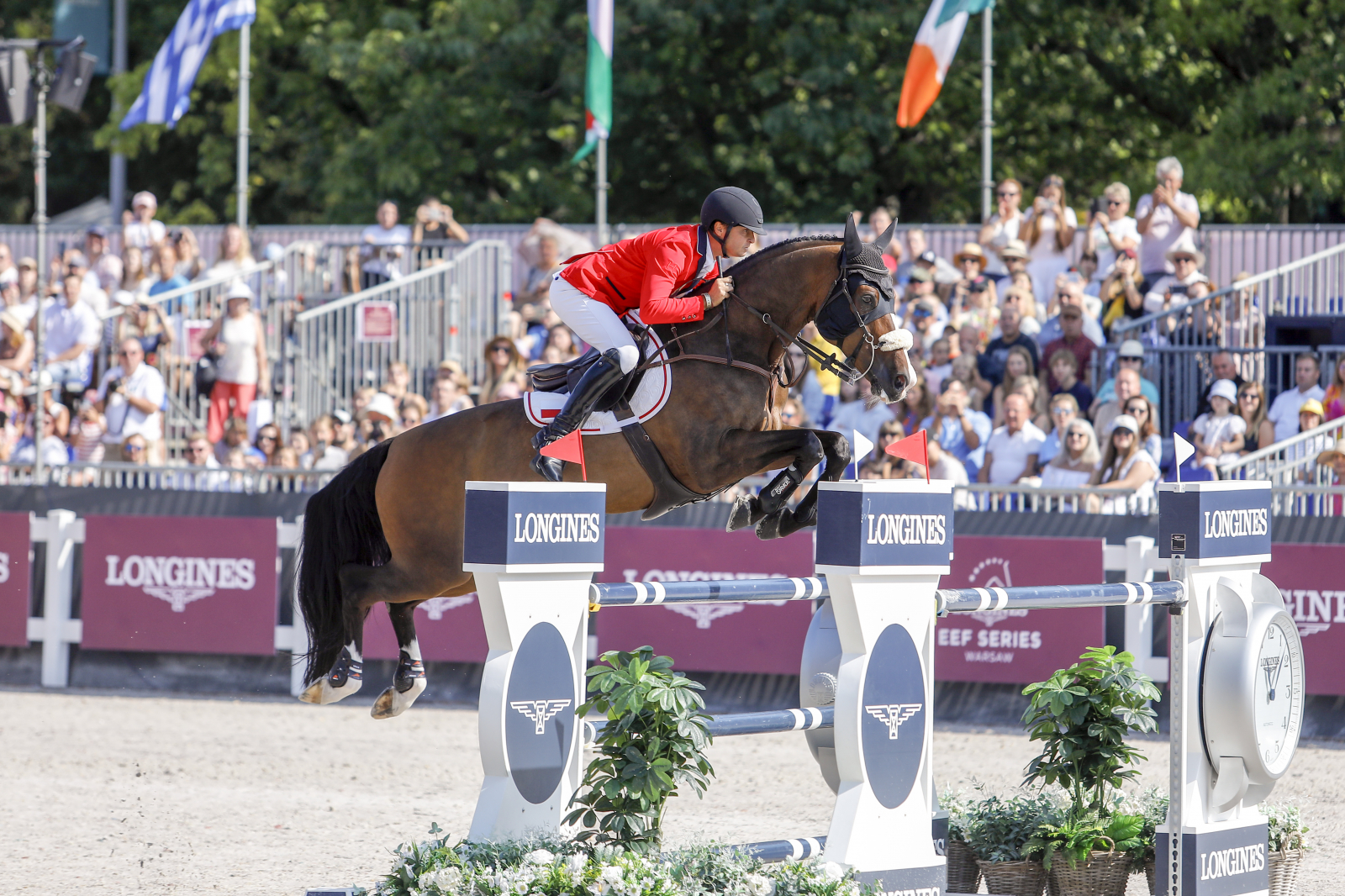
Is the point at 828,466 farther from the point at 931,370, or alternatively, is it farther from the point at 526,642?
the point at 931,370

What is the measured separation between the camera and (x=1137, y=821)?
557 centimetres

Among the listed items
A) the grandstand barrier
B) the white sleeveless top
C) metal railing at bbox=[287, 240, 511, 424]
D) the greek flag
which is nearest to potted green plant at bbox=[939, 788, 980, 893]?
the grandstand barrier

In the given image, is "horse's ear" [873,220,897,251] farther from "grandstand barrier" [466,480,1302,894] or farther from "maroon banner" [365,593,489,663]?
"maroon banner" [365,593,489,663]

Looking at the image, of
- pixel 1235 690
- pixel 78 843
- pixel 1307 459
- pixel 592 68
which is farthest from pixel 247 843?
pixel 592 68

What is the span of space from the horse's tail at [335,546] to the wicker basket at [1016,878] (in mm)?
2969

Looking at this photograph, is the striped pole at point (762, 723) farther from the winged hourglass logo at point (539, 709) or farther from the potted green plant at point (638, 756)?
the winged hourglass logo at point (539, 709)

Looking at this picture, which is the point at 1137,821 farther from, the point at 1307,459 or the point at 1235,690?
the point at 1307,459

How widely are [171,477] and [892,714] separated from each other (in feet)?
27.0

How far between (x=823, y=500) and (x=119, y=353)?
427 inches

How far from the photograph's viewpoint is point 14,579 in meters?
11.9

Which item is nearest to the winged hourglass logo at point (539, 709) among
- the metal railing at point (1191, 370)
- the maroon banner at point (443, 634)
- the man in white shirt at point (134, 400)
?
the maroon banner at point (443, 634)

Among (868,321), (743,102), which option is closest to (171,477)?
(868,321)

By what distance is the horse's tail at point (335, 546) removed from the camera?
23.5 feet

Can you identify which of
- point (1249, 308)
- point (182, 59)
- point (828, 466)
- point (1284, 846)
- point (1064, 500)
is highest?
point (182, 59)
